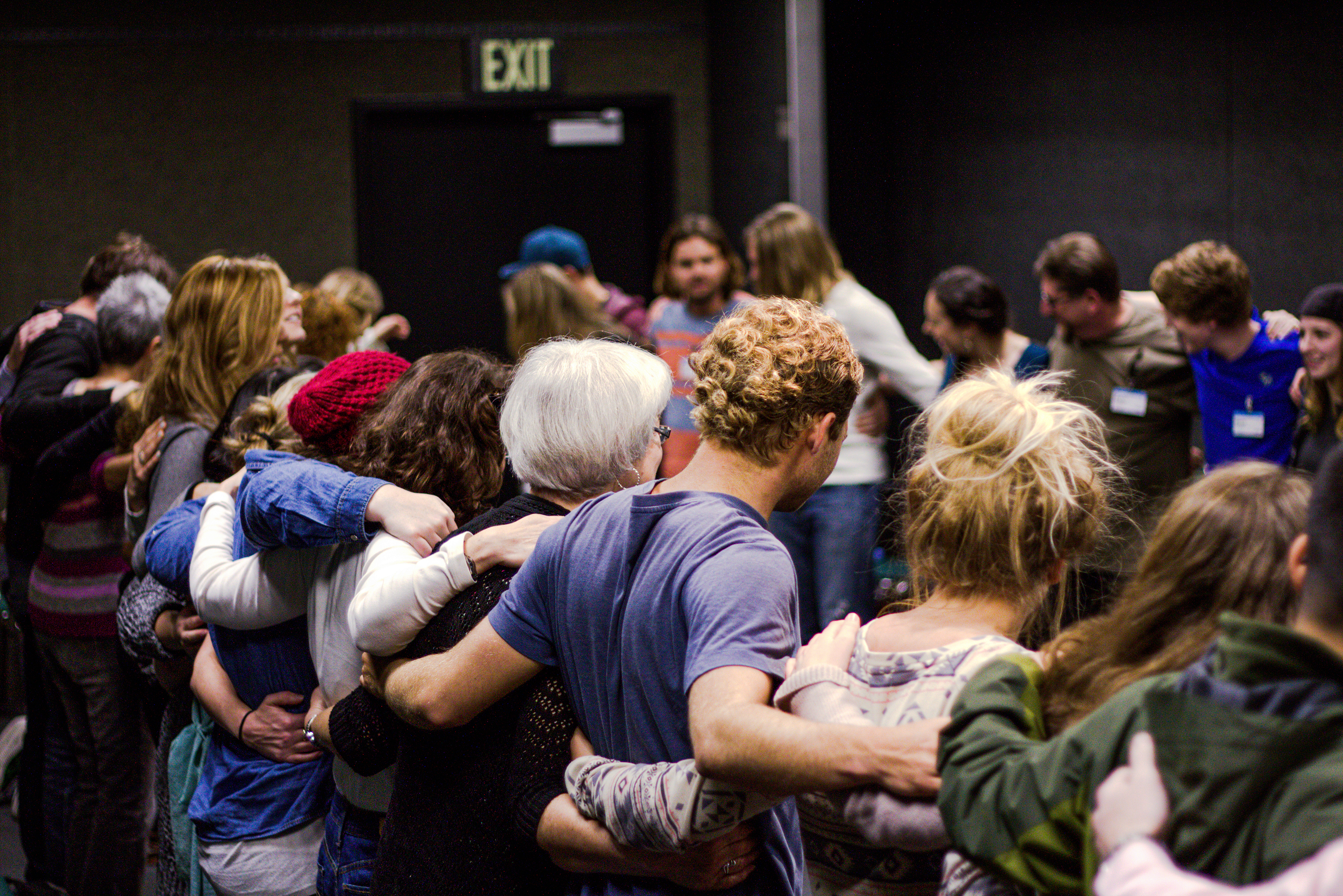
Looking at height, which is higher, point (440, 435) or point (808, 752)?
point (440, 435)

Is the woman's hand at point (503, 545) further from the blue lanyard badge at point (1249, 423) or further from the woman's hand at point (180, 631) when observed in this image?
the blue lanyard badge at point (1249, 423)

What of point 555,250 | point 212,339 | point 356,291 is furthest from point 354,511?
point 555,250

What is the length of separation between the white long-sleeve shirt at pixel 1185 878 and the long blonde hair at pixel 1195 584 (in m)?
0.20

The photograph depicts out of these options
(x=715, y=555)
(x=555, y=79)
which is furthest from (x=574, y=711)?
(x=555, y=79)

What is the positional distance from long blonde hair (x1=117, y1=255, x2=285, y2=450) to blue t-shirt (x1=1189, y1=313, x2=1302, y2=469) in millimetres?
2399

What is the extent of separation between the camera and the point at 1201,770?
84 cm

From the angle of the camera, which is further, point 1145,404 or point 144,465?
point 1145,404

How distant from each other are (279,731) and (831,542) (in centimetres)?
221

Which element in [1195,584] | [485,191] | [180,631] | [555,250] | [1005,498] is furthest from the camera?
[485,191]

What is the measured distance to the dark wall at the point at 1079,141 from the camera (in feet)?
9.59

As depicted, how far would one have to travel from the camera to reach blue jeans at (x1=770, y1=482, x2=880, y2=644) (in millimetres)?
3746

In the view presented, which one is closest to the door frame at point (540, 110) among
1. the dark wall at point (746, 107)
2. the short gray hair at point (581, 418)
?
the dark wall at point (746, 107)

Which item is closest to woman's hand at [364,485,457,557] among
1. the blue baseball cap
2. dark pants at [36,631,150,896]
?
dark pants at [36,631,150,896]

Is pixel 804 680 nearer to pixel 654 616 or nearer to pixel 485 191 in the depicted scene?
pixel 654 616
